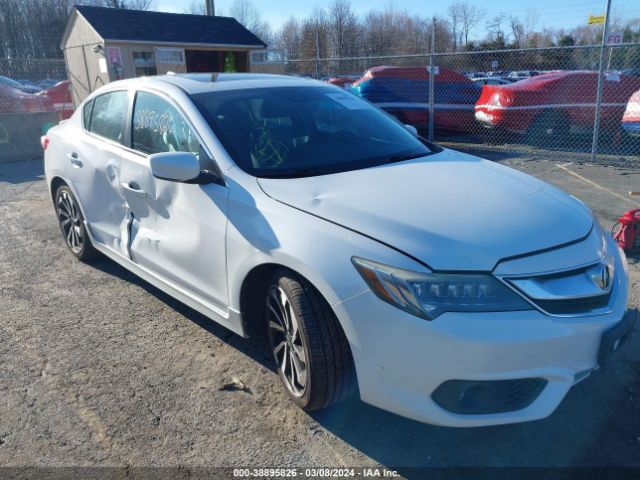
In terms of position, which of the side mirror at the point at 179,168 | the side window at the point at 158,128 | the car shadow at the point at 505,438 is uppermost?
the side window at the point at 158,128

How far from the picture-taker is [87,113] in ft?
14.9

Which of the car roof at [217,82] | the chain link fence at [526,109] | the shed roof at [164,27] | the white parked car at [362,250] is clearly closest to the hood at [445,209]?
the white parked car at [362,250]

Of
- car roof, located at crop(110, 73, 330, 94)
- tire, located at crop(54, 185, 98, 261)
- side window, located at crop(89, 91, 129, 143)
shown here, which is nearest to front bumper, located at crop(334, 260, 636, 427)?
car roof, located at crop(110, 73, 330, 94)

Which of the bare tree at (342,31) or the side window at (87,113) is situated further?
the bare tree at (342,31)

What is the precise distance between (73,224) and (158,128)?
6.04 ft

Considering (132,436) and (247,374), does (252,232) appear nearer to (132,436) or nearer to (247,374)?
(247,374)

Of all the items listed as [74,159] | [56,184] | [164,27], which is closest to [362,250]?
[74,159]

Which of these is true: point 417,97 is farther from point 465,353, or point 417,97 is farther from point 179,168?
point 465,353

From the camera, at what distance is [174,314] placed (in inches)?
153

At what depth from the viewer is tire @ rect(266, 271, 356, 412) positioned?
242 centimetres

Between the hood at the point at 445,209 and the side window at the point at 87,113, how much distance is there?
2430 mm

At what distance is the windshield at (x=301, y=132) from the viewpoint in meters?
3.05

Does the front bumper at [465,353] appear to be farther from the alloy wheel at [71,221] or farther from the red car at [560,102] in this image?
the red car at [560,102]

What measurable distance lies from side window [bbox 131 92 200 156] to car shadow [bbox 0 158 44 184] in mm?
6505
